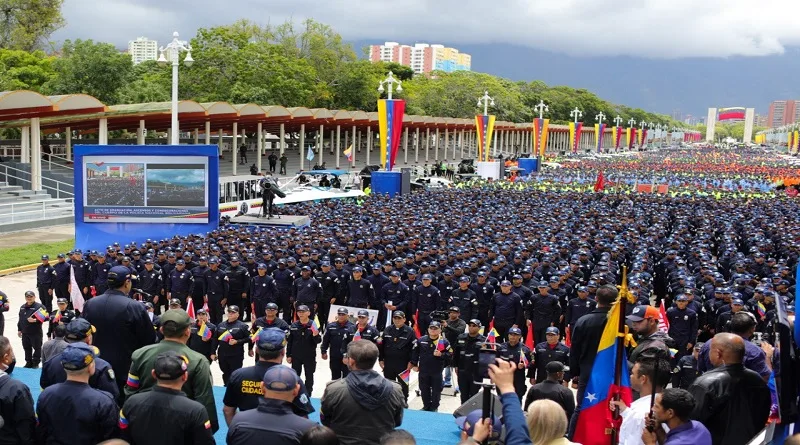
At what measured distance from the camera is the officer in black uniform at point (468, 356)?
7414 millimetres

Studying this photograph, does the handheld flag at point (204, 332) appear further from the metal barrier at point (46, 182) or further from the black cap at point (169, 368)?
the metal barrier at point (46, 182)

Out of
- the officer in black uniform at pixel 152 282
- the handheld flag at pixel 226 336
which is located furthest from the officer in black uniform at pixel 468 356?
the officer in black uniform at pixel 152 282

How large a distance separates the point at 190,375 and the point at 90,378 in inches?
→ 24.2

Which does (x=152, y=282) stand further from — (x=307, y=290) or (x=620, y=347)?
(x=620, y=347)

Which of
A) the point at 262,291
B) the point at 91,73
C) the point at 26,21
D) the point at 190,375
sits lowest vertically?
the point at 262,291

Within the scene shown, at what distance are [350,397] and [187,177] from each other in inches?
558

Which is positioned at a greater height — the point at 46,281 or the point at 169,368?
the point at 169,368

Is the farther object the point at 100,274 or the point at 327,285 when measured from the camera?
the point at 100,274

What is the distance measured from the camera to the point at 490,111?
80750 millimetres

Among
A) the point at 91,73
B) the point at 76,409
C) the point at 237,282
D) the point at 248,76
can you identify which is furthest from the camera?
the point at 248,76

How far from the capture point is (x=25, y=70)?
41.6m

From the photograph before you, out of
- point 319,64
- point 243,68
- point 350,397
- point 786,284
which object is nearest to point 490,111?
point 319,64

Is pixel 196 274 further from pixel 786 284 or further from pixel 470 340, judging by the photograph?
pixel 786 284

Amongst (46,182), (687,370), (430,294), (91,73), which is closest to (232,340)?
(430,294)
